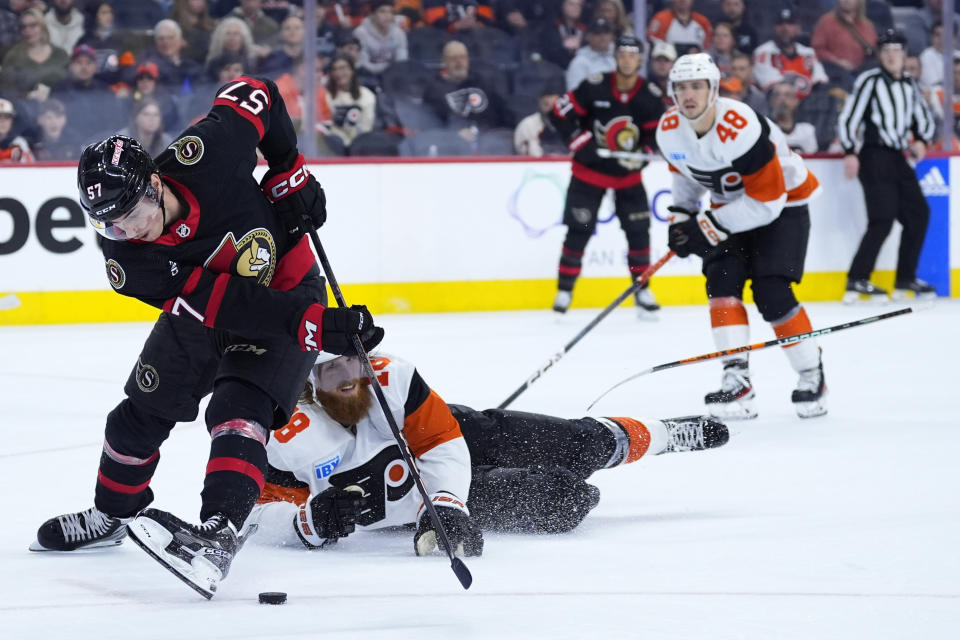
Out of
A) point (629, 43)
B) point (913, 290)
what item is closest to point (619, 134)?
point (629, 43)

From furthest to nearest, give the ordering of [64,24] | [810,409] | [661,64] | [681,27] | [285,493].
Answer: [681,27], [661,64], [64,24], [810,409], [285,493]

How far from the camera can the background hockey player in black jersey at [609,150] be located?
23.0ft

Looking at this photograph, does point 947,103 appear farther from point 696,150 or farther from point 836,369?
point 696,150

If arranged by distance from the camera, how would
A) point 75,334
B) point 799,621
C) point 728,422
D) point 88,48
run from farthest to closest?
point 88,48, point 75,334, point 728,422, point 799,621

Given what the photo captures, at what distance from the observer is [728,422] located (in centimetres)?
449

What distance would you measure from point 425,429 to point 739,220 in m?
1.96

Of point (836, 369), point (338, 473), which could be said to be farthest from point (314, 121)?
point (338, 473)

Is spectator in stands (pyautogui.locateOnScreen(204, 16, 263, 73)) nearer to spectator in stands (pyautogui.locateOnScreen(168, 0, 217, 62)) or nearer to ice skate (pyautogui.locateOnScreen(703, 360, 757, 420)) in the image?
spectator in stands (pyautogui.locateOnScreen(168, 0, 217, 62))

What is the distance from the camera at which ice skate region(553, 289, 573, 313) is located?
7.14m

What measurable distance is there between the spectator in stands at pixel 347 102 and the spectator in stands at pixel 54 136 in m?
1.32

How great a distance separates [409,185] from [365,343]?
4883 millimetres

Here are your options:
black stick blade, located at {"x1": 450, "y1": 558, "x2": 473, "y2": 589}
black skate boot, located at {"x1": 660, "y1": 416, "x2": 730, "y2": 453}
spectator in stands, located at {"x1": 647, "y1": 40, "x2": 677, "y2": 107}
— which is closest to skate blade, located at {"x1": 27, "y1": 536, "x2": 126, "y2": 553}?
black stick blade, located at {"x1": 450, "y1": 558, "x2": 473, "y2": 589}

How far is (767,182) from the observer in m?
4.41

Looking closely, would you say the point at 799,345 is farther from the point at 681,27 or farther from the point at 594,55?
the point at 681,27
